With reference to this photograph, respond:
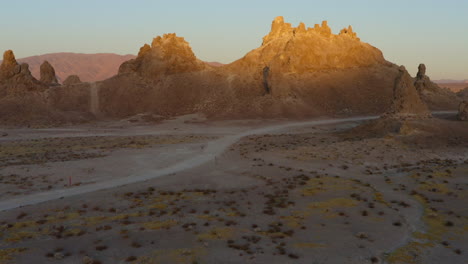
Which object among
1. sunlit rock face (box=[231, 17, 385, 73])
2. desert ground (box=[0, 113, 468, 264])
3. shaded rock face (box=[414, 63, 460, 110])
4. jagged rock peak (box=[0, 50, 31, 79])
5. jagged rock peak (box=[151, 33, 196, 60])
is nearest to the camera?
desert ground (box=[0, 113, 468, 264])

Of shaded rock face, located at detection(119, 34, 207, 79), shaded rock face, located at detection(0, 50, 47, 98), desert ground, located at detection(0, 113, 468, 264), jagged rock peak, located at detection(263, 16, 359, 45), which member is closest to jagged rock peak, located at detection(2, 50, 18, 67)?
shaded rock face, located at detection(0, 50, 47, 98)

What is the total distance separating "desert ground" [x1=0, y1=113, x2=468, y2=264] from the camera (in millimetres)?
13289

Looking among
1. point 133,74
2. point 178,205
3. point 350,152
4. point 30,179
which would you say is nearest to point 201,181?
point 178,205

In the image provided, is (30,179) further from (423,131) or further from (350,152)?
(423,131)

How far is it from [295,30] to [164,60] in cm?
3610

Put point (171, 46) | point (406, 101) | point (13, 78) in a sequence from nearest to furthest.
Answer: point (406, 101)
point (13, 78)
point (171, 46)

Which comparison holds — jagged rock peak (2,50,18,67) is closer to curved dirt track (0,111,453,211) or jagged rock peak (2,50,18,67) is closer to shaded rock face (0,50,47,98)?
shaded rock face (0,50,47,98)

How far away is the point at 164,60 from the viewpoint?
93.8 m

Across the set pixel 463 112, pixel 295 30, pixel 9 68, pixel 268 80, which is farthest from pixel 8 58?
pixel 463 112

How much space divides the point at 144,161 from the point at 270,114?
149 feet

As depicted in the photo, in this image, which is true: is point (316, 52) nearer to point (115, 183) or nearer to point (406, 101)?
point (406, 101)

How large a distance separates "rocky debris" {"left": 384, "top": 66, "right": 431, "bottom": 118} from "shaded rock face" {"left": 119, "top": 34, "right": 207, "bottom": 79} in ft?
200

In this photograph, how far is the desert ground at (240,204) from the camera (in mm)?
13289

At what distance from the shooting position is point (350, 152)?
35312mm
